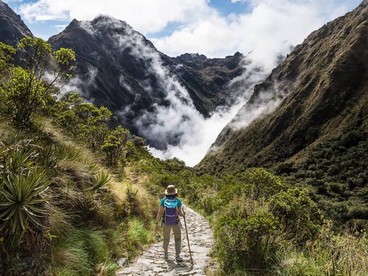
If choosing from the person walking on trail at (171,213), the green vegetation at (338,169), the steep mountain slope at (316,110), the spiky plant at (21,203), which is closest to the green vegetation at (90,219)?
the spiky plant at (21,203)

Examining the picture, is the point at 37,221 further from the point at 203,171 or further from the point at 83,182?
the point at 203,171

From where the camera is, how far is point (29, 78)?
12742 millimetres

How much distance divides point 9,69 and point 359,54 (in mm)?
138672

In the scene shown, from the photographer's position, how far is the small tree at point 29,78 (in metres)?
12.1

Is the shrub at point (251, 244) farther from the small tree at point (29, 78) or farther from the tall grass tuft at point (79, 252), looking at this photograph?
the small tree at point (29, 78)

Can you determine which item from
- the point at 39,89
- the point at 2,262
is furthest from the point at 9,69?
the point at 2,262

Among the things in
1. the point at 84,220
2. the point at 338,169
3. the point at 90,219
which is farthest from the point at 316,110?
the point at 84,220

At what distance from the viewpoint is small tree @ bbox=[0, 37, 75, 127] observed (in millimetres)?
12148

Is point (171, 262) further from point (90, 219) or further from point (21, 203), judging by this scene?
point (21, 203)

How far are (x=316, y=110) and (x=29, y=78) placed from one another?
419 feet

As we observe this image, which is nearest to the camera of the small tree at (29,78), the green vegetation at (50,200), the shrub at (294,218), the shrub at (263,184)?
the green vegetation at (50,200)

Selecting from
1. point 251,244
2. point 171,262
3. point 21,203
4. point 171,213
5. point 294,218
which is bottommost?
point 171,262

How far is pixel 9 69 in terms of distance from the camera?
14.8 meters

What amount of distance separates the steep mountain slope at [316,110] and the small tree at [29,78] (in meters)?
105
